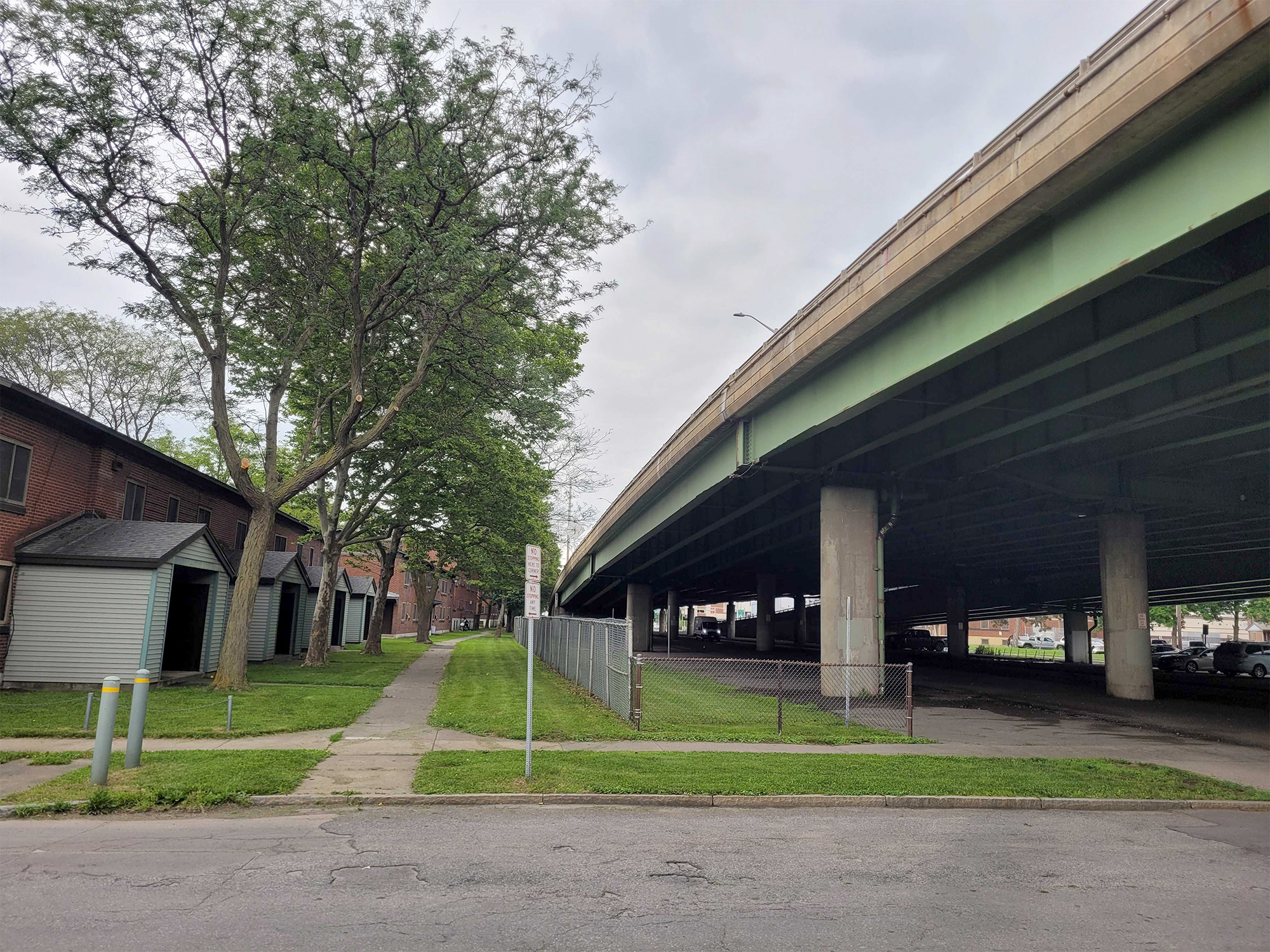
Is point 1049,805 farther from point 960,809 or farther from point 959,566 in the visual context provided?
point 959,566

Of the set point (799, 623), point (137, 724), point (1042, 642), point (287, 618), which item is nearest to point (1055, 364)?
point (137, 724)

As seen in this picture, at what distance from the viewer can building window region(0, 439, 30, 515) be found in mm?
18625

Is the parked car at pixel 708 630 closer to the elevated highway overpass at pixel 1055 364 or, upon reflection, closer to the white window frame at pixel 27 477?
the elevated highway overpass at pixel 1055 364

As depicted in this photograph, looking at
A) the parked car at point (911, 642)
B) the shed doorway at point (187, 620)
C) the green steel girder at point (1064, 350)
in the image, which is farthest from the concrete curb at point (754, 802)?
the parked car at point (911, 642)

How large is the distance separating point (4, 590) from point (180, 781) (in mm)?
13195

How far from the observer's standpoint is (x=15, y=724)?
1291 cm

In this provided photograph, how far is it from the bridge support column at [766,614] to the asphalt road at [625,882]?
2105 inches

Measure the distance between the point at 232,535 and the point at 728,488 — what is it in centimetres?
2001

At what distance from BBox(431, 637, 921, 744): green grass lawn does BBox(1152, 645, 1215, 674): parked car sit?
33874mm

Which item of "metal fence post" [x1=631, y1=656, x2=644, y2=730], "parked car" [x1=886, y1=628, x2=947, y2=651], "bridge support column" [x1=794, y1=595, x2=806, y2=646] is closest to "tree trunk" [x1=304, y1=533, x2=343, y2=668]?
"metal fence post" [x1=631, y1=656, x2=644, y2=730]

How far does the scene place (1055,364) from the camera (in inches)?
512

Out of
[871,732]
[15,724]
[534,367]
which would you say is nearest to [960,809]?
[871,732]

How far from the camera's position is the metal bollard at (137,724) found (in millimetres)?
9773

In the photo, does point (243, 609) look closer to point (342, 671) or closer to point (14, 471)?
point (14, 471)
